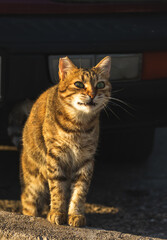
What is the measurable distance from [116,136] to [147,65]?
1063 millimetres

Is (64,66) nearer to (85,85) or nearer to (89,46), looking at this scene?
(85,85)

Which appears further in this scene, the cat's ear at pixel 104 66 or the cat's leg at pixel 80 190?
the cat's leg at pixel 80 190

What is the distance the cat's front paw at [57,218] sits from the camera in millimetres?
2881

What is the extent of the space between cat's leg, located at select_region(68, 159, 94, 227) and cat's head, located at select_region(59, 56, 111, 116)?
1.29ft

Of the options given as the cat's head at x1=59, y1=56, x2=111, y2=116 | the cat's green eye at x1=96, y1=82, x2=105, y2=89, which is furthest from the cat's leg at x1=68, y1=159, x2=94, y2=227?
the cat's green eye at x1=96, y1=82, x2=105, y2=89

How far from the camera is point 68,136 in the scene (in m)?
2.95

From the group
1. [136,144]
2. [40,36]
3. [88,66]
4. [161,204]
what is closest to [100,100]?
Answer: [88,66]

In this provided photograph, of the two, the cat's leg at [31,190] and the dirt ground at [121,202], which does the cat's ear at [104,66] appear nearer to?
the cat's leg at [31,190]

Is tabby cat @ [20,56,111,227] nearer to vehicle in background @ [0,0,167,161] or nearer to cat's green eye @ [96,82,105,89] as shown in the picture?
cat's green eye @ [96,82,105,89]

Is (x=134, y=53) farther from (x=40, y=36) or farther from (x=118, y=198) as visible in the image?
(x=118, y=198)

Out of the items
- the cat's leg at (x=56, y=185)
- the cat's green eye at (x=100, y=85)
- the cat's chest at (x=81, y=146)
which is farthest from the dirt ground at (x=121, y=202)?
the cat's green eye at (x=100, y=85)

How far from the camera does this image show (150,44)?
320 centimetres

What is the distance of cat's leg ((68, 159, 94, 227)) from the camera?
9.80ft

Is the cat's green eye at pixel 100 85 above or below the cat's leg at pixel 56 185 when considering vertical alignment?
above
